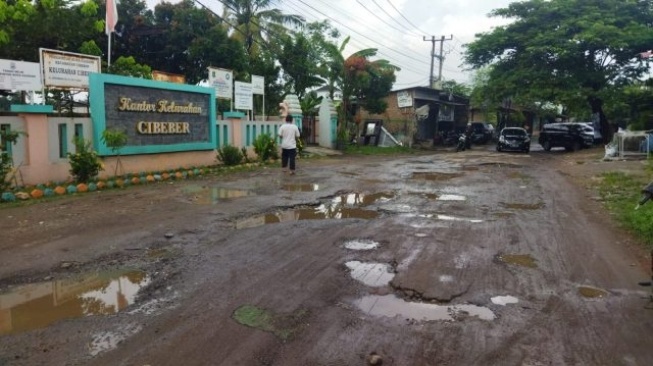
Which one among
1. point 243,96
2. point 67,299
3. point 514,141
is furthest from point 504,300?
point 514,141

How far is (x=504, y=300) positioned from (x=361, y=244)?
216 centimetres

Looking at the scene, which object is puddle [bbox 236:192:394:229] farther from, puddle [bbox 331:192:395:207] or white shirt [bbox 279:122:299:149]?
white shirt [bbox 279:122:299:149]

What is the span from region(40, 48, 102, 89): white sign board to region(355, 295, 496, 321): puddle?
10.1m

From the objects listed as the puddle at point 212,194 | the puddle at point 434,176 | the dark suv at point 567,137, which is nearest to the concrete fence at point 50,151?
the puddle at point 212,194

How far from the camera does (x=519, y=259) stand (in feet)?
19.2

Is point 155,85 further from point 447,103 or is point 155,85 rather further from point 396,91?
point 447,103

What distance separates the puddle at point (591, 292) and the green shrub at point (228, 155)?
40.0 ft

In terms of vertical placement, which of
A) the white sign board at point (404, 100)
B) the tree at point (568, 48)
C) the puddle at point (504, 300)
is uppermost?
the tree at point (568, 48)

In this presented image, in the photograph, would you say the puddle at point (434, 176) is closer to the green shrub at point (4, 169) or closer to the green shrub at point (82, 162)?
the green shrub at point (82, 162)

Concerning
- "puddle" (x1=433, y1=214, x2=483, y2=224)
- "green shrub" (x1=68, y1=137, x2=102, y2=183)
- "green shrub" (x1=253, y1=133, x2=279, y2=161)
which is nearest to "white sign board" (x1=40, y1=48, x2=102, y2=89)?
"green shrub" (x1=68, y1=137, x2=102, y2=183)

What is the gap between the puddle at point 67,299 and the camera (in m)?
4.09

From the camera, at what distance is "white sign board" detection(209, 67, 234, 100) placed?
1685 centimetres

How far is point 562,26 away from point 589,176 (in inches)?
599

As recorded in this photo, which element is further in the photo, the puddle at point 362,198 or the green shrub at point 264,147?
the green shrub at point 264,147
